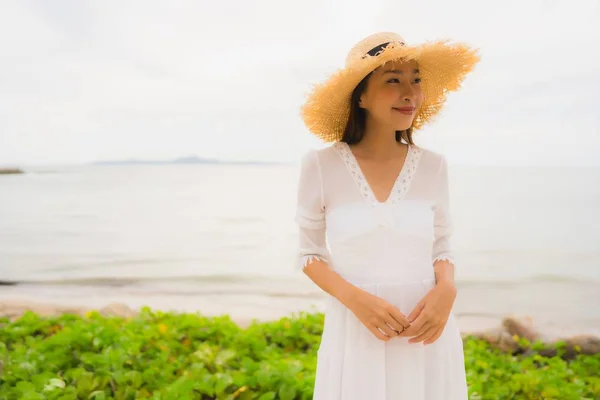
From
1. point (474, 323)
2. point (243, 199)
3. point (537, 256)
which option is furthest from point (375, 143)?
point (243, 199)

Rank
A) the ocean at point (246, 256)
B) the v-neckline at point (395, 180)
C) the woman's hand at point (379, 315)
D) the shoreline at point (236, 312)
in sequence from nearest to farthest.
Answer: the woman's hand at point (379, 315), the v-neckline at point (395, 180), the shoreline at point (236, 312), the ocean at point (246, 256)

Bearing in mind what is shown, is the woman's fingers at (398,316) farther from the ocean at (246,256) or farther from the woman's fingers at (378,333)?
the ocean at (246,256)

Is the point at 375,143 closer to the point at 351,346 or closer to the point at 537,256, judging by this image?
the point at 351,346

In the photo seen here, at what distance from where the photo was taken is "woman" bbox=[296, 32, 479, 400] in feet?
4.69

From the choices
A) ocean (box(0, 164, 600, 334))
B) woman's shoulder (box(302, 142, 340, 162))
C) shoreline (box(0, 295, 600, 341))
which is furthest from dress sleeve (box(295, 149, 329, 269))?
ocean (box(0, 164, 600, 334))

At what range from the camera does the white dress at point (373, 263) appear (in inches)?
56.7

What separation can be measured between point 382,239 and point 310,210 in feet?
0.73

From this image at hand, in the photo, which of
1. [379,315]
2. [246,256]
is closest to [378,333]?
[379,315]

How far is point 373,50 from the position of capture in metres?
1.50

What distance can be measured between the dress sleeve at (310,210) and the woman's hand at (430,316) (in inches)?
12.4

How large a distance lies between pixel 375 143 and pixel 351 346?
0.61 m

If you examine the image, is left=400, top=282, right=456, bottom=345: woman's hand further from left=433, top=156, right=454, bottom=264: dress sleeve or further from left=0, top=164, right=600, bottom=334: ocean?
left=0, top=164, right=600, bottom=334: ocean

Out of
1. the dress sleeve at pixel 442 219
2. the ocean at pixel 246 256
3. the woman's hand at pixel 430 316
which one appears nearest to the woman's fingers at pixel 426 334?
the woman's hand at pixel 430 316

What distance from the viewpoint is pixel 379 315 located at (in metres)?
1.35
